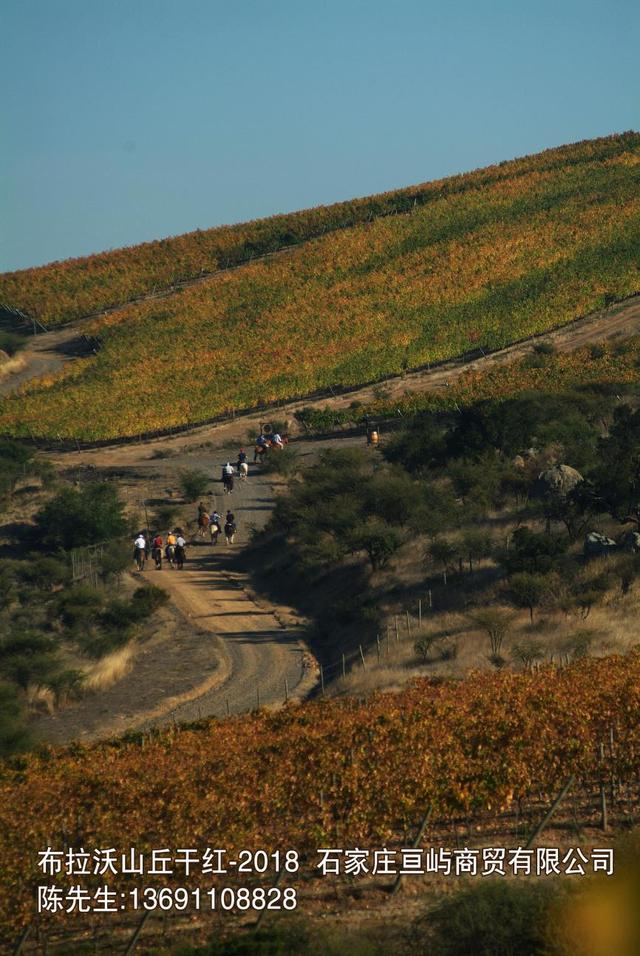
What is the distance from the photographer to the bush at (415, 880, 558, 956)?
1642 cm

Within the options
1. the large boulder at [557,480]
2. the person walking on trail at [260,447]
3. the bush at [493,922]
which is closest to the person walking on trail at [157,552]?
the large boulder at [557,480]

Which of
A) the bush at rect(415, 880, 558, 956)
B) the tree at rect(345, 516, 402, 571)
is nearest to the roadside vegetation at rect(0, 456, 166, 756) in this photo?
the tree at rect(345, 516, 402, 571)

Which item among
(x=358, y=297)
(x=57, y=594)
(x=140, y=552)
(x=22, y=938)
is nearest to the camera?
(x=22, y=938)

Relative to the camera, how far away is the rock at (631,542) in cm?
3762

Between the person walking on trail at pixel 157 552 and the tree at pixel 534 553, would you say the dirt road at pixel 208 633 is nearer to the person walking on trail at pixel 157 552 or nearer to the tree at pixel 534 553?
the person walking on trail at pixel 157 552

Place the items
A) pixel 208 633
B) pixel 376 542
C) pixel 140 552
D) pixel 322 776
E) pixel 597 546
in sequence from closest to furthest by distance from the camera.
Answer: pixel 322 776, pixel 597 546, pixel 208 633, pixel 376 542, pixel 140 552

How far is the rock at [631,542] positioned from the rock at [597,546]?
28 centimetres

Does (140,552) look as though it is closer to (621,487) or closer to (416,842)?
(621,487)

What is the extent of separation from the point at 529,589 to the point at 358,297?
6971cm

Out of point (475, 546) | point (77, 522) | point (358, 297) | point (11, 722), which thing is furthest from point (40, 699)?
point (358, 297)

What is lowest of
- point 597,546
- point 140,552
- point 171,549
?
point 597,546

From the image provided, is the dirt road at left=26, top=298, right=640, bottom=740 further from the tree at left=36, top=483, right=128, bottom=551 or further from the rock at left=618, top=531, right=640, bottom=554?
the rock at left=618, top=531, right=640, bottom=554

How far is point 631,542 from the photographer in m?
37.8

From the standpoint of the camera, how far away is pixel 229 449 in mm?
70438
